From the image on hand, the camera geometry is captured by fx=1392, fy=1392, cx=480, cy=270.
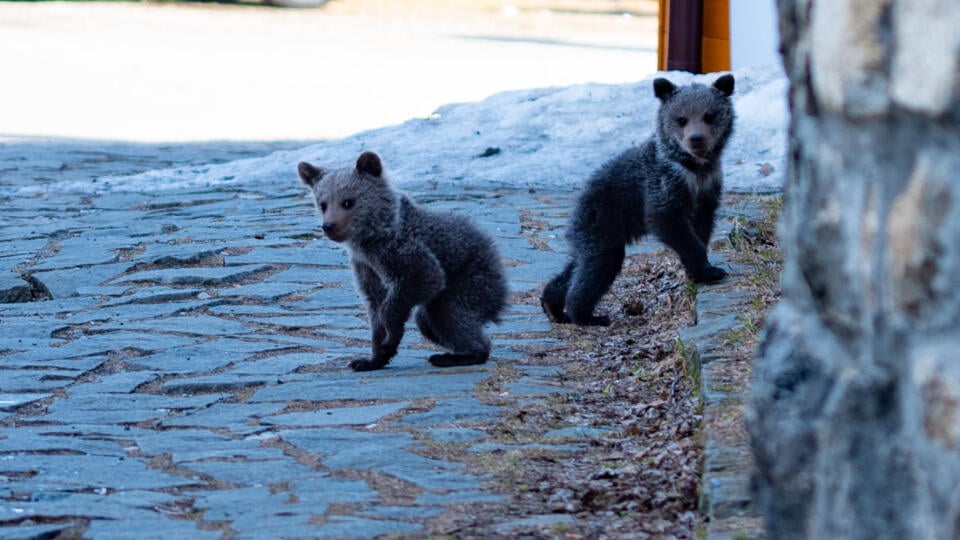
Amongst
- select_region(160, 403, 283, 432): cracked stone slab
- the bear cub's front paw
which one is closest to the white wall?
the bear cub's front paw

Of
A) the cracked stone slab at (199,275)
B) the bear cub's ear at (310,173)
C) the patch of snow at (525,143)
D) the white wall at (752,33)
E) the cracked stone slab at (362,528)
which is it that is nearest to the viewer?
the cracked stone slab at (362,528)

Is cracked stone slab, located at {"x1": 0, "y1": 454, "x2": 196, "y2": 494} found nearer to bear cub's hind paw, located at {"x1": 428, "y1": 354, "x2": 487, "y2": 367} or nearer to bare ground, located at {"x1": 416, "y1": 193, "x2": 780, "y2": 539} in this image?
bare ground, located at {"x1": 416, "y1": 193, "x2": 780, "y2": 539}

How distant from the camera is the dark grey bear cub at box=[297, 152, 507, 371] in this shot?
551 cm

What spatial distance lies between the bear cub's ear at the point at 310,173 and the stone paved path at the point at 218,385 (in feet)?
2.32

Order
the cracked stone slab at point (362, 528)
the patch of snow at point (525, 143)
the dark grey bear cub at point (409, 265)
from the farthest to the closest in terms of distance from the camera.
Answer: the patch of snow at point (525, 143), the dark grey bear cub at point (409, 265), the cracked stone slab at point (362, 528)

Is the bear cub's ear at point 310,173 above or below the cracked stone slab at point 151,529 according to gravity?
above

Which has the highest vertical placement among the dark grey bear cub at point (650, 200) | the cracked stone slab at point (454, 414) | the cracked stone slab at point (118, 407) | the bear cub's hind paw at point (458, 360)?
the dark grey bear cub at point (650, 200)

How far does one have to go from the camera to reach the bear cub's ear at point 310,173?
5.89 meters

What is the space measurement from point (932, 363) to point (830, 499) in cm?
41

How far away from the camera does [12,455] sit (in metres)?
4.31

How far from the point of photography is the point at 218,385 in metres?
5.29

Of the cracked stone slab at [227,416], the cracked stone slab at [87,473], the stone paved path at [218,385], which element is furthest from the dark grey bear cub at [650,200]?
the cracked stone slab at [87,473]

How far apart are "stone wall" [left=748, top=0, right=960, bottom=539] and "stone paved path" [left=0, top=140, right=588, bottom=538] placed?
1.49m

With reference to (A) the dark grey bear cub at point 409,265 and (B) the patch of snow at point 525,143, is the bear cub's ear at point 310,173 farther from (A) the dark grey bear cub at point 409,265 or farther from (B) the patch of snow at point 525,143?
(B) the patch of snow at point 525,143
